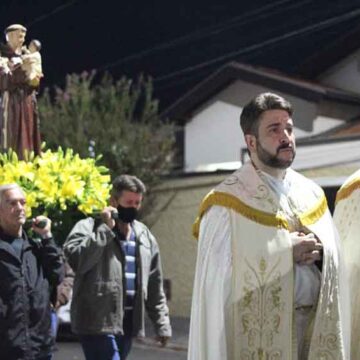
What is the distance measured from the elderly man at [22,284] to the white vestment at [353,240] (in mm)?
1904

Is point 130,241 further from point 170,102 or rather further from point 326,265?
point 170,102

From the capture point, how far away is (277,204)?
5234 millimetres

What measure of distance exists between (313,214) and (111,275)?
251cm

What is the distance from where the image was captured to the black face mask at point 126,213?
7.54 m

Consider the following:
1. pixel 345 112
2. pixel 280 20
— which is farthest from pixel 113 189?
pixel 280 20

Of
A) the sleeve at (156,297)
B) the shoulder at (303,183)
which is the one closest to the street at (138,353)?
the sleeve at (156,297)

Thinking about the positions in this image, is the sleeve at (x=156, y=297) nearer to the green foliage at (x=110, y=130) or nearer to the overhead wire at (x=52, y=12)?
the green foliage at (x=110, y=130)

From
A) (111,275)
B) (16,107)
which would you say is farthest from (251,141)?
(16,107)

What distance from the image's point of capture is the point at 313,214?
5.28 metres

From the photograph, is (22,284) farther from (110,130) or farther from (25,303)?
(110,130)

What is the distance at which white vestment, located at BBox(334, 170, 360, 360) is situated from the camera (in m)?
5.70

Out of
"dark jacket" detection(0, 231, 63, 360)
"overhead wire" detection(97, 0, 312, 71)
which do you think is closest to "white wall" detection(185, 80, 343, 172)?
"overhead wire" detection(97, 0, 312, 71)

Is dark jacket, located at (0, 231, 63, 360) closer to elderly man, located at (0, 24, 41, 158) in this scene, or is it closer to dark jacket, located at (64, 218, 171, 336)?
dark jacket, located at (64, 218, 171, 336)

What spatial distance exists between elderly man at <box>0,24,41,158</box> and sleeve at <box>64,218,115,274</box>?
1.65m
